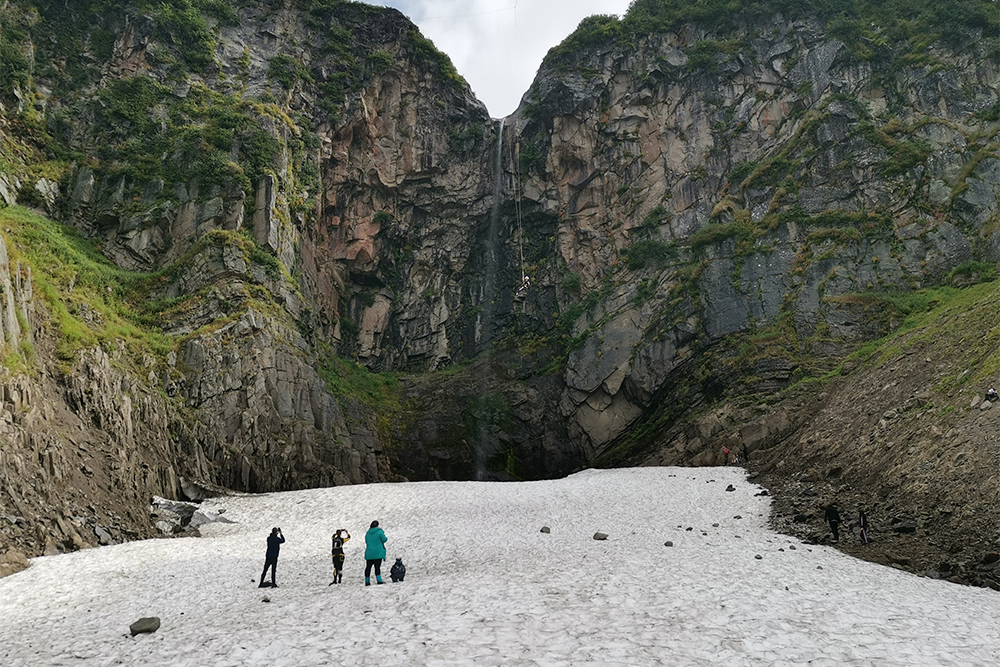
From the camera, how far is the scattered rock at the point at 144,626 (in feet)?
32.9

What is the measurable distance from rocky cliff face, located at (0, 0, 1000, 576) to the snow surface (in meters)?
6.28

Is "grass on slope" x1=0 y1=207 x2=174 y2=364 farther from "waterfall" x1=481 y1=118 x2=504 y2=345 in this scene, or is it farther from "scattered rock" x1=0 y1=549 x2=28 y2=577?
"waterfall" x1=481 y1=118 x2=504 y2=345

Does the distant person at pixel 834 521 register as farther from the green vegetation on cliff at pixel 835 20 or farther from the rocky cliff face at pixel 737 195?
the green vegetation on cliff at pixel 835 20

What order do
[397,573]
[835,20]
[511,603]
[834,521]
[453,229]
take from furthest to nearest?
[453,229], [835,20], [834,521], [397,573], [511,603]

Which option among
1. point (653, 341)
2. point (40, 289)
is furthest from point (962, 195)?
point (40, 289)

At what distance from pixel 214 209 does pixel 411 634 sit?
33936 mm

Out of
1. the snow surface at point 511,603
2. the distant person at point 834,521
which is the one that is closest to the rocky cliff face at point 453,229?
the snow surface at point 511,603

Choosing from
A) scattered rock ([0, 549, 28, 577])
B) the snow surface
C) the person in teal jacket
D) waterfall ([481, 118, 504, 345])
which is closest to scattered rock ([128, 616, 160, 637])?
the snow surface

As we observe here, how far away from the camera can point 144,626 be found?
10062mm

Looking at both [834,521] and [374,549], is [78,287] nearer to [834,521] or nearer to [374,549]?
[374,549]

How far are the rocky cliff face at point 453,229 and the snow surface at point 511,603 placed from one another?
247 inches

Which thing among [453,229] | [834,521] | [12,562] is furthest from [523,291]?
[12,562]

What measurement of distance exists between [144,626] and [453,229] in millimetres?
46677

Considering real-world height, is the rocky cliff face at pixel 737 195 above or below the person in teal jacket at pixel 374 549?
above
